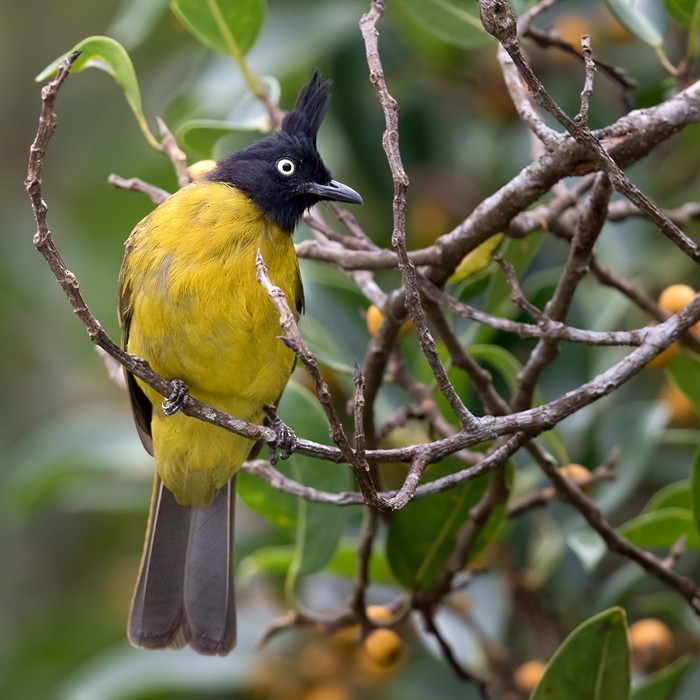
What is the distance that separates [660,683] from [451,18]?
2.02 m

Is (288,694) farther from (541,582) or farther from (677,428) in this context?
(677,428)

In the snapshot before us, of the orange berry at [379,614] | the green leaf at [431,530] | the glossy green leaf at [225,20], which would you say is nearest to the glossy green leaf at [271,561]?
the orange berry at [379,614]

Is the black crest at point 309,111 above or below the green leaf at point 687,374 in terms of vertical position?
above

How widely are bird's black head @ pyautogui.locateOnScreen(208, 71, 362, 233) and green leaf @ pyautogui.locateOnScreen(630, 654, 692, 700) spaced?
1.63 metres

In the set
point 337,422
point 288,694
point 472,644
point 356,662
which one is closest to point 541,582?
point 472,644

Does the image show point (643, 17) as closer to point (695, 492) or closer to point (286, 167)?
point (286, 167)

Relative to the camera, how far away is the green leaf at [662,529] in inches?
124

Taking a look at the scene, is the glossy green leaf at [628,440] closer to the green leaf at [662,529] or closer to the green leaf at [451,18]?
the green leaf at [662,529]

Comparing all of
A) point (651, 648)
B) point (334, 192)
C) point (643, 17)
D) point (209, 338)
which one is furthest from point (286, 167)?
point (651, 648)

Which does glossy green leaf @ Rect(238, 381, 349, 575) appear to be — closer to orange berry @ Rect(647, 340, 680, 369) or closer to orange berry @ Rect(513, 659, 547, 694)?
orange berry @ Rect(513, 659, 547, 694)

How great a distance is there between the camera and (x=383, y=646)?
10.6 ft

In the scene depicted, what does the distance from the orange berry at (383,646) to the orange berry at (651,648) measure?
70cm

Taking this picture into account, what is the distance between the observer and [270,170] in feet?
11.4

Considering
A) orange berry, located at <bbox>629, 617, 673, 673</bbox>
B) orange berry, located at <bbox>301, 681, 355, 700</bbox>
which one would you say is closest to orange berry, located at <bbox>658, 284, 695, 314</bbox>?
orange berry, located at <bbox>629, 617, 673, 673</bbox>
